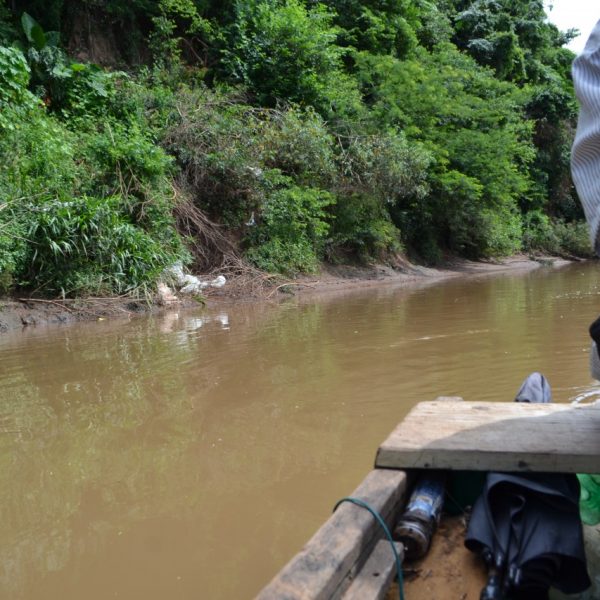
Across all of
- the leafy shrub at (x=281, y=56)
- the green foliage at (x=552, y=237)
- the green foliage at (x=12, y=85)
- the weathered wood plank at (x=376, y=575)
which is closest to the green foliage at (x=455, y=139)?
the leafy shrub at (x=281, y=56)

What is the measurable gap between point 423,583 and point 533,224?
2528 centimetres

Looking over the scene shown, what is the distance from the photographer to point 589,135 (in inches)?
57.3

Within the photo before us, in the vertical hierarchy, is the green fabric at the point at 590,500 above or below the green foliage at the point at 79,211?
below

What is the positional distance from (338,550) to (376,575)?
0.52 ft

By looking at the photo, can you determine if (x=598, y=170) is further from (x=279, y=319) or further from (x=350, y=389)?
(x=279, y=319)

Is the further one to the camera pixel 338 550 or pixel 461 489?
pixel 461 489

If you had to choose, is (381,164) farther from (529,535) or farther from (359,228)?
(529,535)

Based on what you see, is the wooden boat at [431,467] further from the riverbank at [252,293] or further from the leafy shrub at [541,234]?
the leafy shrub at [541,234]

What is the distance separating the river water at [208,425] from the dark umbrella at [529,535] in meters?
0.89

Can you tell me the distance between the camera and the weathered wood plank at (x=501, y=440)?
2004mm

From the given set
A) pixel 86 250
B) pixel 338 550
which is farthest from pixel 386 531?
pixel 86 250

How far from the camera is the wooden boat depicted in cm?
152

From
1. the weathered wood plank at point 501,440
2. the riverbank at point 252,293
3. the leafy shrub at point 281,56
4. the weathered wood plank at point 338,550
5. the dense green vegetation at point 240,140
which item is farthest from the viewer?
the leafy shrub at point 281,56

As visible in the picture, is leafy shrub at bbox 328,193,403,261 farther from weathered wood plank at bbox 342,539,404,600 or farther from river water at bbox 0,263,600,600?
weathered wood plank at bbox 342,539,404,600
